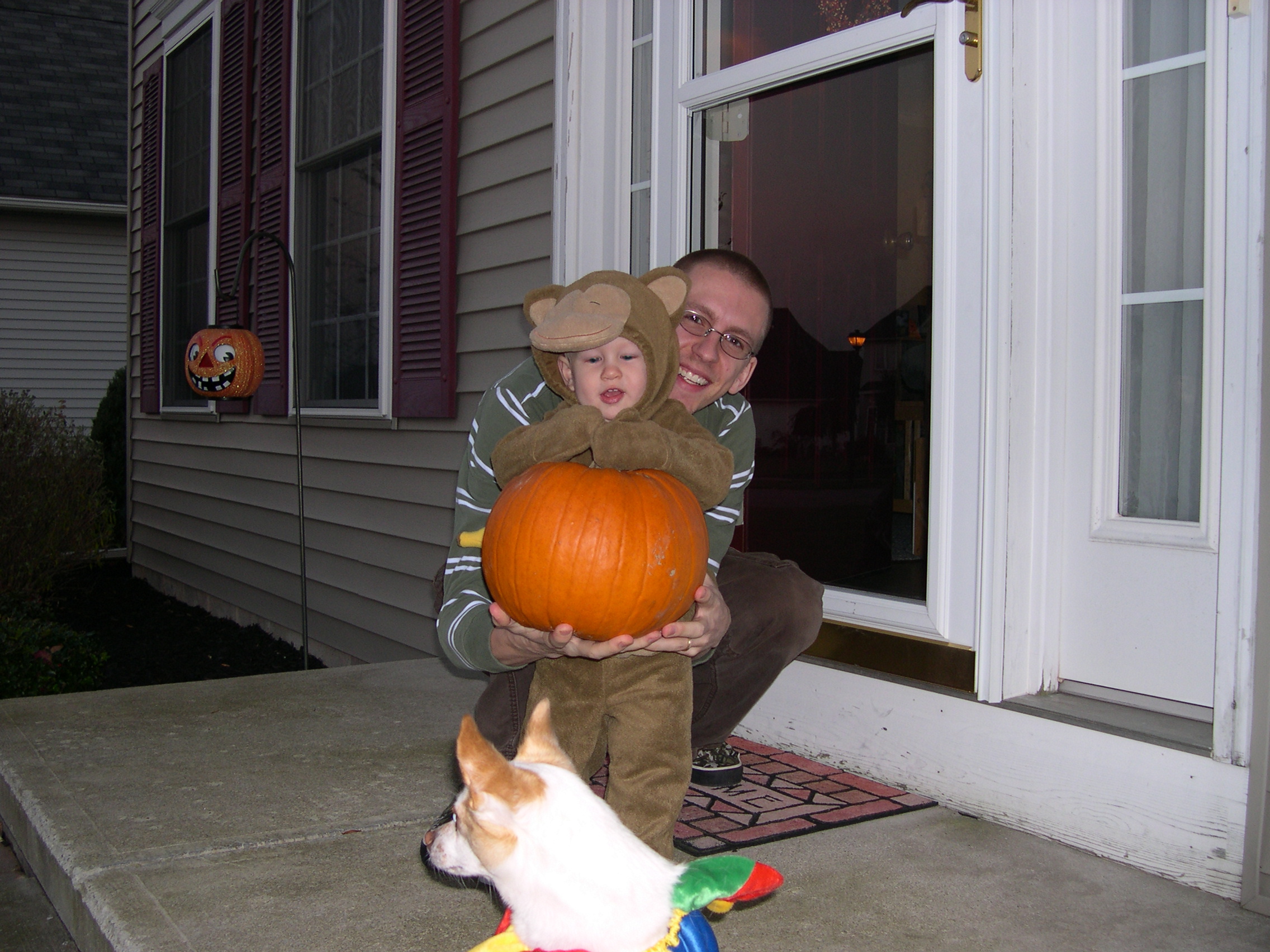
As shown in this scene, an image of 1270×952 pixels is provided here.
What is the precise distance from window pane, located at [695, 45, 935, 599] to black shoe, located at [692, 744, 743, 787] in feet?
2.08

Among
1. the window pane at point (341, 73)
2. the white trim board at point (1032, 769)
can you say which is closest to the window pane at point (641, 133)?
the white trim board at point (1032, 769)

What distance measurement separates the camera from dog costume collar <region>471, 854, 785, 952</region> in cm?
133

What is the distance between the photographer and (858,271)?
330 centimetres

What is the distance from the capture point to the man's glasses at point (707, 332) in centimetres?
239

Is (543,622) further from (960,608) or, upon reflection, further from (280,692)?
(280,692)

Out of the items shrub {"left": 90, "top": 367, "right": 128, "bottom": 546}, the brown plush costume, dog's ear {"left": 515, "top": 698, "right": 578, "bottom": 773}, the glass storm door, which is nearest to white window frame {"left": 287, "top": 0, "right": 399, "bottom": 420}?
the brown plush costume

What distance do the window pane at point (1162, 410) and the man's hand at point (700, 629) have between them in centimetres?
101

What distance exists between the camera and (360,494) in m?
5.63

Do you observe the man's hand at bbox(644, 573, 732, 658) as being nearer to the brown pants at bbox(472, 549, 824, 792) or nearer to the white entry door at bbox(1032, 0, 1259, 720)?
the brown pants at bbox(472, 549, 824, 792)

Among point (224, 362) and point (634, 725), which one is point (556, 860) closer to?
point (634, 725)

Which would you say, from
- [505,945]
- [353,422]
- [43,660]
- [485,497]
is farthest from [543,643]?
[353,422]

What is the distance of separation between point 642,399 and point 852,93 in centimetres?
162

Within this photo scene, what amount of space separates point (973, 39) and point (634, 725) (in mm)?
1796

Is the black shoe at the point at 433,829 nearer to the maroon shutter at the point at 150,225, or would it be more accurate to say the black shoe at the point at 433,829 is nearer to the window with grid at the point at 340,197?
the window with grid at the point at 340,197
